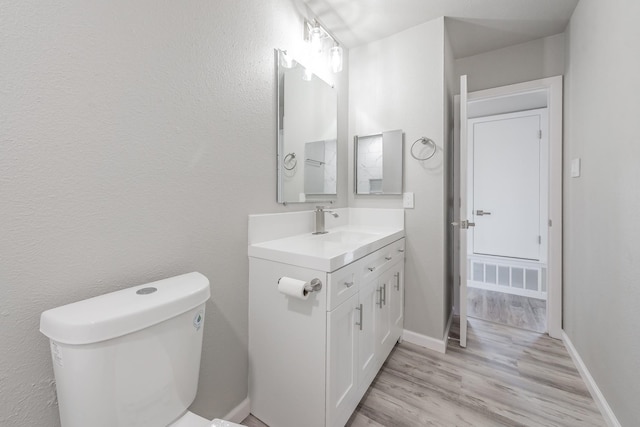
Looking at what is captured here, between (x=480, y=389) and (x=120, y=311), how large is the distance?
1.81 meters

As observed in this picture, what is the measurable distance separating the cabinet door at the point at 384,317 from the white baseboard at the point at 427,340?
1.05 ft

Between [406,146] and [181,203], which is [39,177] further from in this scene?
[406,146]

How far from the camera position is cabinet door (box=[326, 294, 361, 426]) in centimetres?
108

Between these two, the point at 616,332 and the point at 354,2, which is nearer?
the point at 616,332

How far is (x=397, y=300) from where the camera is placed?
191cm

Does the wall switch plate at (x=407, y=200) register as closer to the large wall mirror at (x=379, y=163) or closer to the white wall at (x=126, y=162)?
the large wall mirror at (x=379, y=163)

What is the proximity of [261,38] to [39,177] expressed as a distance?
1.12 metres

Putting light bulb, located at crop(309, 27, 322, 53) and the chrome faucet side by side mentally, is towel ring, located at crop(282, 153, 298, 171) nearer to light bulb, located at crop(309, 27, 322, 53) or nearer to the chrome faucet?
the chrome faucet

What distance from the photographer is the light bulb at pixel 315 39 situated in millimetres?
1700

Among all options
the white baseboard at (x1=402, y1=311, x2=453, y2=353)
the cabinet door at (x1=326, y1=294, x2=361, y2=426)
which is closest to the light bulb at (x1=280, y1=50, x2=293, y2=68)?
the cabinet door at (x1=326, y1=294, x2=361, y2=426)

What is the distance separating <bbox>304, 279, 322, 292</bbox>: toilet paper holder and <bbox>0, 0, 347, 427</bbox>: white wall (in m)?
0.41

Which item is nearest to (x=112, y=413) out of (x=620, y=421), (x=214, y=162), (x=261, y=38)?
(x=214, y=162)

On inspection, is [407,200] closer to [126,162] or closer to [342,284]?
[342,284]

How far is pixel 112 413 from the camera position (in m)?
0.67
